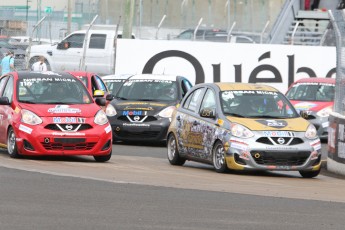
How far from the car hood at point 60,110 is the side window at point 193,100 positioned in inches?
59.8

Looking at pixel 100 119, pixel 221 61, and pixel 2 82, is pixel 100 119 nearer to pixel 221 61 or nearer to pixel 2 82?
pixel 2 82

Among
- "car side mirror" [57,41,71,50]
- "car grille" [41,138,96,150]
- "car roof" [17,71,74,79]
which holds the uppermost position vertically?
"car roof" [17,71,74,79]

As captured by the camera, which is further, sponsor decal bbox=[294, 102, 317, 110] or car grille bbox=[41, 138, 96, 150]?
sponsor decal bbox=[294, 102, 317, 110]

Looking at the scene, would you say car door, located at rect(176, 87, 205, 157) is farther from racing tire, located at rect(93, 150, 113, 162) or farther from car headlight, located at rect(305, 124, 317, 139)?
car headlight, located at rect(305, 124, 317, 139)

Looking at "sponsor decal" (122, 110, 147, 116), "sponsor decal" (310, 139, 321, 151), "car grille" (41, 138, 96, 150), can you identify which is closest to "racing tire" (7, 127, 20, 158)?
"car grille" (41, 138, 96, 150)

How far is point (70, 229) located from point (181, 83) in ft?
49.8

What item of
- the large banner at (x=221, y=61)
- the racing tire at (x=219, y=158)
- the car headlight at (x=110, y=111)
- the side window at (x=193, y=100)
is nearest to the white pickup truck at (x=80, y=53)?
the large banner at (x=221, y=61)

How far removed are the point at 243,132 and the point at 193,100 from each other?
6.98 ft

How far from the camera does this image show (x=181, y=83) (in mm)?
25156

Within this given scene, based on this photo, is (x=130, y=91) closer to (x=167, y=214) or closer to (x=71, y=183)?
(x=71, y=183)

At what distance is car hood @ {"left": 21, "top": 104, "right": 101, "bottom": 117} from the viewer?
59.5 feet

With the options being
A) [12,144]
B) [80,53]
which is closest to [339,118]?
[12,144]

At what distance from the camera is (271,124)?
17.2 m

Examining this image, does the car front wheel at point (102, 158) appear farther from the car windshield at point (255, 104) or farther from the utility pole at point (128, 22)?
the utility pole at point (128, 22)
